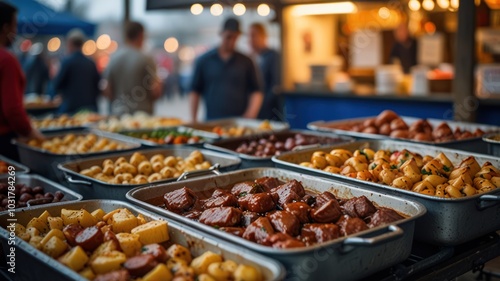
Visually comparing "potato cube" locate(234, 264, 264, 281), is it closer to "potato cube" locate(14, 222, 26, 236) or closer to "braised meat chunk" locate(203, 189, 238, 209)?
"braised meat chunk" locate(203, 189, 238, 209)

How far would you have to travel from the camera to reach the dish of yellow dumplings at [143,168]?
2879 millimetres

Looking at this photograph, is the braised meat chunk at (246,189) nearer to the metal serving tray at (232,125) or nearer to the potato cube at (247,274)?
the potato cube at (247,274)

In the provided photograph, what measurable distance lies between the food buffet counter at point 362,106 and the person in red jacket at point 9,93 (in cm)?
362

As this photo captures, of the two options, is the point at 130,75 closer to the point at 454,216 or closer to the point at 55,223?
the point at 55,223

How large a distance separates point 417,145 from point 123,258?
2013 millimetres

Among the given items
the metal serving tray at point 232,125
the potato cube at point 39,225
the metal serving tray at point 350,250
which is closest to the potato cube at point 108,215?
the metal serving tray at point 350,250

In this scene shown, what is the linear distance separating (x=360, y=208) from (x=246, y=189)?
495 millimetres

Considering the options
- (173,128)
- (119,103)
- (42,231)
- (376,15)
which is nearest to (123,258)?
(42,231)

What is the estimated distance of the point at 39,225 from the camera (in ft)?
6.86

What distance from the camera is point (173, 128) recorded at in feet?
14.5

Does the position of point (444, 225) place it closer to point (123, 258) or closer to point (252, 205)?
point (252, 205)

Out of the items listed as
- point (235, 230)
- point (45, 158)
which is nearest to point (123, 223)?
point (235, 230)

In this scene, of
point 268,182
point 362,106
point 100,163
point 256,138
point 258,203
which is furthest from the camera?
point 362,106

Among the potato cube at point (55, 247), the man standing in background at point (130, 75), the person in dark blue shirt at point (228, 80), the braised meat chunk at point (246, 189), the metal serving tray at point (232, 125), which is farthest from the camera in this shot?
the man standing in background at point (130, 75)
